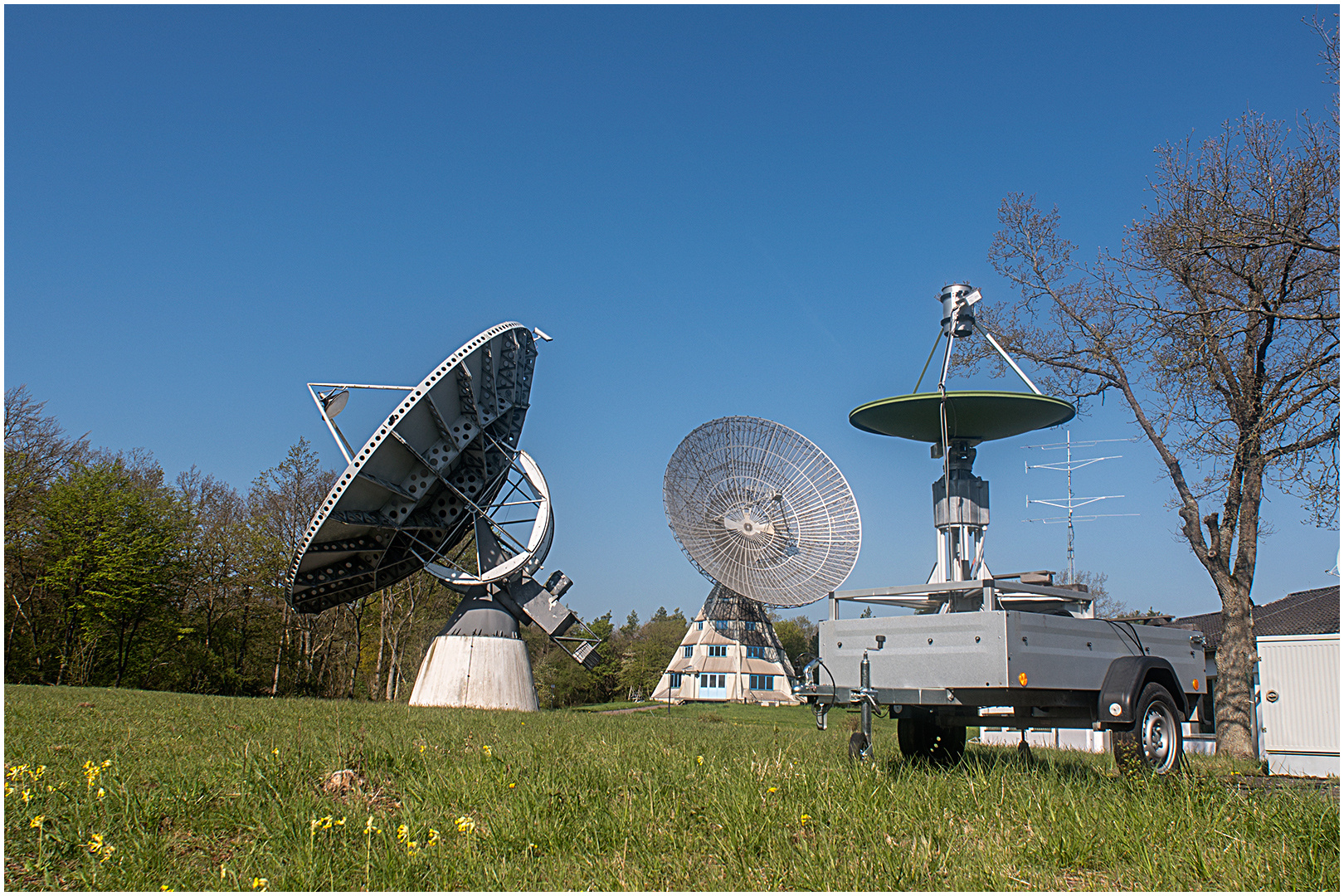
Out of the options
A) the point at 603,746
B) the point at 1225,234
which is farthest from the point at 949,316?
the point at 603,746

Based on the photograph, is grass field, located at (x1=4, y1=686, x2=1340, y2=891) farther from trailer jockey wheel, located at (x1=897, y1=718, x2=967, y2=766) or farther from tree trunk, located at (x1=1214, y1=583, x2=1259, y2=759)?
tree trunk, located at (x1=1214, y1=583, x2=1259, y2=759)

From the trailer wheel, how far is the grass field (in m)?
0.30

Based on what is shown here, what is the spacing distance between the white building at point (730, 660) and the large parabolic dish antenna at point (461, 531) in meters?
36.2

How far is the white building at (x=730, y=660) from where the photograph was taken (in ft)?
202

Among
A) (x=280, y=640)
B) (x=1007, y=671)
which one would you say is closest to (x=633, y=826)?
(x=1007, y=671)

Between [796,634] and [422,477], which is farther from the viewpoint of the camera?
[796,634]

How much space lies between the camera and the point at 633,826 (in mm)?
5660

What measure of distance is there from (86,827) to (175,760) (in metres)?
2.65

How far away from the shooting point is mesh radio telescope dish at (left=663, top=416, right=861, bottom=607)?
3809cm

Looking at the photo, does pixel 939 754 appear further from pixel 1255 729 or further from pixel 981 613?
pixel 1255 729

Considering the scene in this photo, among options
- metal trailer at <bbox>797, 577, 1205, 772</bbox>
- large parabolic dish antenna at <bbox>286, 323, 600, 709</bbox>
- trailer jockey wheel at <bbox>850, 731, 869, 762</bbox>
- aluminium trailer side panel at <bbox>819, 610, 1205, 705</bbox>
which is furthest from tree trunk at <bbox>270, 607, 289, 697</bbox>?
aluminium trailer side panel at <bbox>819, 610, 1205, 705</bbox>

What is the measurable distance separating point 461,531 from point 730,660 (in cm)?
3898

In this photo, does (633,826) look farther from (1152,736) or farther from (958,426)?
(958,426)

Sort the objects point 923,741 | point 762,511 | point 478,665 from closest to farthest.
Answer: point 923,741
point 478,665
point 762,511
